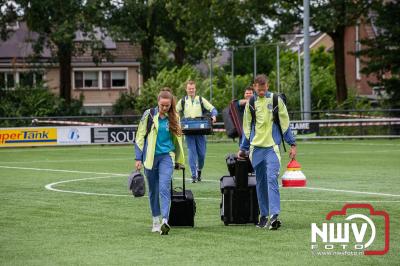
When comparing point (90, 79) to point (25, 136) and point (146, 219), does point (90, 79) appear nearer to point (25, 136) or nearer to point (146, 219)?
point (25, 136)

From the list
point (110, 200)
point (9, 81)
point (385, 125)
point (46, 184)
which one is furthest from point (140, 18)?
point (110, 200)

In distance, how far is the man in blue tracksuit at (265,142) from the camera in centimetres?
1411

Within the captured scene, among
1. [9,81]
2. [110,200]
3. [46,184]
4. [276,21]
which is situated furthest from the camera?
[9,81]

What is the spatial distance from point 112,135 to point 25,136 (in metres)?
3.19

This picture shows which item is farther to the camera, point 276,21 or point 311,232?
point 276,21

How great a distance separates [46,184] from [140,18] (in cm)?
4046

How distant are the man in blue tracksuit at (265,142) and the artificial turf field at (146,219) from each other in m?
0.39

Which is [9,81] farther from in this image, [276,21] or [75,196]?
[75,196]

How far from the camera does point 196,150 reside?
22.8 meters

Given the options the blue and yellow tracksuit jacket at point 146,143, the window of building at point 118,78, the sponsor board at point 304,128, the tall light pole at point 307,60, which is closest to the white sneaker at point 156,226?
the blue and yellow tracksuit jacket at point 146,143

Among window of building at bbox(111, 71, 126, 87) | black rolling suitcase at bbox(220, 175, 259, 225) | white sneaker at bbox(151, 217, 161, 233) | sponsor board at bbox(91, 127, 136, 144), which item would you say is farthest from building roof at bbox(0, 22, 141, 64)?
white sneaker at bbox(151, 217, 161, 233)

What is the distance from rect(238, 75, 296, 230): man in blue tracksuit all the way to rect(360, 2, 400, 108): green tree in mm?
34871

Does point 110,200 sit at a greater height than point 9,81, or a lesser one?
lesser

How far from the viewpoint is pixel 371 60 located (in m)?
51.1
